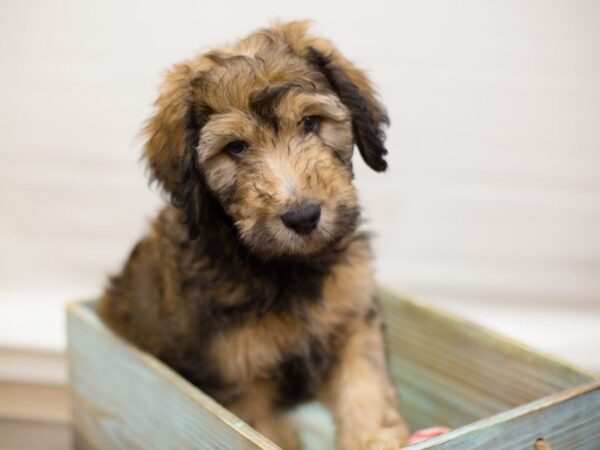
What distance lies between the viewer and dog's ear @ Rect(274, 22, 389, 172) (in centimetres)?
243

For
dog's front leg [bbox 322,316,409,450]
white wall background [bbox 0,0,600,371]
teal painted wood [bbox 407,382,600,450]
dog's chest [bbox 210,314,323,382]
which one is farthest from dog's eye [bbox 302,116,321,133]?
white wall background [bbox 0,0,600,371]

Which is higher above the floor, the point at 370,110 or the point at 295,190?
the point at 370,110

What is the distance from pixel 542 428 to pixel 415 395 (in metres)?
0.96

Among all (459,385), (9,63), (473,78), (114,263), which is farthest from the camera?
(114,263)

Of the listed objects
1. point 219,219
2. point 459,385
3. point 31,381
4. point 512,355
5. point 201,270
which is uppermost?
point 219,219

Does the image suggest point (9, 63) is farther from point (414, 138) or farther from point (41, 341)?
point (414, 138)

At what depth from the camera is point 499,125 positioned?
11.7ft

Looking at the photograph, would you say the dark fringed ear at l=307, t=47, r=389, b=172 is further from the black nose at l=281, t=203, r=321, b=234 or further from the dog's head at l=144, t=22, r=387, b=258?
the black nose at l=281, t=203, r=321, b=234

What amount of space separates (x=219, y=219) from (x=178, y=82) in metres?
0.41

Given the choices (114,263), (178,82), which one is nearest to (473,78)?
(178,82)

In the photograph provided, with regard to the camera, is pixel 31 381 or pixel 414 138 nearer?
pixel 414 138

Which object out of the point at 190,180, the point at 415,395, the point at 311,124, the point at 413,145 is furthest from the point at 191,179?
the point at 413,145

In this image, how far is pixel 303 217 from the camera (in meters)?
2.12

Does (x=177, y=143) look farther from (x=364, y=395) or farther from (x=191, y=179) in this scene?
(x=364, y=395)
